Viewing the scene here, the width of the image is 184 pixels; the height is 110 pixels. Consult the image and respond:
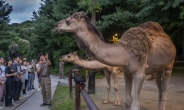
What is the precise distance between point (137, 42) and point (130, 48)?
0.91ft

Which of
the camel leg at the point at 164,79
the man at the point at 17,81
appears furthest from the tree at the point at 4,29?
the camel leg at the point at 164,79

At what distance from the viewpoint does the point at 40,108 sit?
10.3 m

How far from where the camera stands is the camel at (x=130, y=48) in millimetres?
5352

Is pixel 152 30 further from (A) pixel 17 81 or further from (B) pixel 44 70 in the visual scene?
(A) pixel 17 81

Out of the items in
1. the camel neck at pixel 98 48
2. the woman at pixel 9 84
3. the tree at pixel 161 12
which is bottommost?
the woman at pixel 9 84

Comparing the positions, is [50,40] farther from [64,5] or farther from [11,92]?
[11,92]

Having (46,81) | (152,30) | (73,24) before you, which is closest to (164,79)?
(152,30)

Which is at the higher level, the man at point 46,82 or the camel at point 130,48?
the camel at point 130,48

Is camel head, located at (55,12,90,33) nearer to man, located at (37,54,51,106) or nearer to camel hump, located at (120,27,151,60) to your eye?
camel hump, located at (120,27,151,60)

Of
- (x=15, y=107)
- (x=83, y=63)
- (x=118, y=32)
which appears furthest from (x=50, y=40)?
(x=83, y=63)

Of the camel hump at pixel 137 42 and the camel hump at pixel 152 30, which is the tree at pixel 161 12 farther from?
the camel hump at pixel 137 42

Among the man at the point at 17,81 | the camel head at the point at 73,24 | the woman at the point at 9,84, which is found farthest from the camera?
the man at the point at 17,81

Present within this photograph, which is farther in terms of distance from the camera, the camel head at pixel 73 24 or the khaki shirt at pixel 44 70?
the khaki shirt at pixel 44 70

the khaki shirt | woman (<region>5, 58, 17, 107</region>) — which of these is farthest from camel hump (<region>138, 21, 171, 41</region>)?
woman (<region>5, 58, 17, 107</region>)
